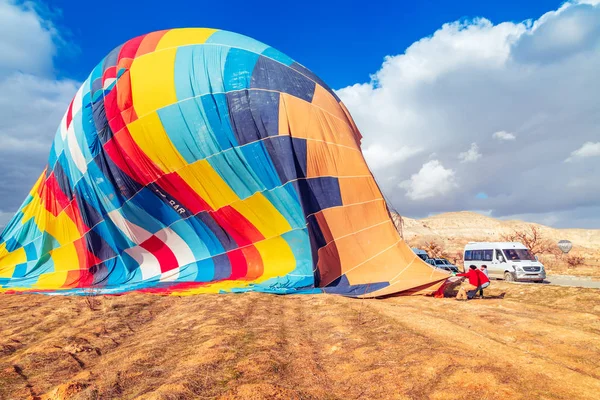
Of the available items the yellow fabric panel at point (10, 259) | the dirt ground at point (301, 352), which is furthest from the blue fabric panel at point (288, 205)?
the yellow fabric panel at point (10, 259)

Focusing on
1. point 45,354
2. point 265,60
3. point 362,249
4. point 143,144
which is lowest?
point 45,354

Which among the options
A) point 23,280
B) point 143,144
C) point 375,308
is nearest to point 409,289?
point 375,308

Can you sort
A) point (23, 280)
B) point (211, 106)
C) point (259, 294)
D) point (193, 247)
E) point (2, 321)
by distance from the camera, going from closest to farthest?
point (2, 321)
point (259, 294)
point (211, 106)
point (193, 247)
point (23, 280)

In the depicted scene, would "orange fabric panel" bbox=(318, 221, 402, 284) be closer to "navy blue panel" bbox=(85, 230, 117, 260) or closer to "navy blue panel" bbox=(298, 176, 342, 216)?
"navy blue panel" bbox=(298, 176, 342, 216)

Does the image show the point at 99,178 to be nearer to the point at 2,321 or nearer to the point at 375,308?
the point at 2,321

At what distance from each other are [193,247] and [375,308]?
6585 millimetres

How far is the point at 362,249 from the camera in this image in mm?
10930

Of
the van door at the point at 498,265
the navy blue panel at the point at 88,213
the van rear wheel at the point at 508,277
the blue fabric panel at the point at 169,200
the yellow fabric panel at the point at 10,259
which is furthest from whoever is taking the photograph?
the van door at the point at 498,265

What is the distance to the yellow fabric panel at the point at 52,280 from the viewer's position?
13000 millimetres

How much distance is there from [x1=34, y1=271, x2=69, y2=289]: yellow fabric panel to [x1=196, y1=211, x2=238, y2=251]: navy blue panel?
5.41m

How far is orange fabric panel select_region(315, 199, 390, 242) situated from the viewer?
35.8 feet

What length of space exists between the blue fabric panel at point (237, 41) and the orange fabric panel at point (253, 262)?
244 inches

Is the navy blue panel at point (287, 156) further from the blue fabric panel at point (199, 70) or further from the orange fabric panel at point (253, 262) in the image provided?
the blue fabric panel at point (199, 70)

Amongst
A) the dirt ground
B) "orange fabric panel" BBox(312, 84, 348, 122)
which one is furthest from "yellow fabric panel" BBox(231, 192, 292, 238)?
"orange fabric panel" BBox(312, 84, 348, 122)
